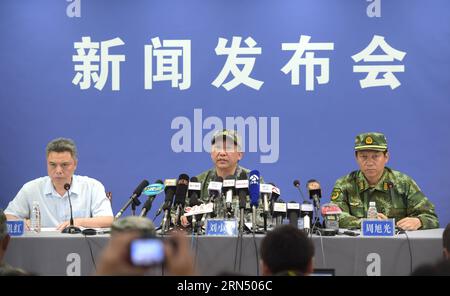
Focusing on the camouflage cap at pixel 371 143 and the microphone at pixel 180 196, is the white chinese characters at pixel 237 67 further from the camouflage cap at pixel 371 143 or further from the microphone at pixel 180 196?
the microphone at pixel 180 196

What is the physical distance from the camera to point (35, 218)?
3.84 meters

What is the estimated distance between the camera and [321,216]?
3709 mm

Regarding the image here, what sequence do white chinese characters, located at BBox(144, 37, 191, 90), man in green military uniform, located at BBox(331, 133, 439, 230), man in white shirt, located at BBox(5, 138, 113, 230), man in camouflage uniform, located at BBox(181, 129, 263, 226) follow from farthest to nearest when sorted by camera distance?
1. white chinese characters, located at BBox(144, 37, 191, 90)
2. man in camouflage uniform, located at BBox(181, 129, 263, 226)
3. man in white shirt, located at BBox(5, 138, 113, 230)
4. man in green military uniform, located at BBox(331, 133, 439, 230)

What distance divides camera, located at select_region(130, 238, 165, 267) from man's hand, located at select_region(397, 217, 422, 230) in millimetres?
2731

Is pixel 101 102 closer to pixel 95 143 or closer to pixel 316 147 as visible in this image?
pixel 95 143

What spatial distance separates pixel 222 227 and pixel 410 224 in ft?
3.49

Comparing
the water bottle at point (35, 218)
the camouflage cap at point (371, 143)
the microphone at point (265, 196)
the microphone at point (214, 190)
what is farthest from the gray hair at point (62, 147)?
the camouflage cap at point (371, 143)

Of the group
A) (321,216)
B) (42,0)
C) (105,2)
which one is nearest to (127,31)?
(105,2)

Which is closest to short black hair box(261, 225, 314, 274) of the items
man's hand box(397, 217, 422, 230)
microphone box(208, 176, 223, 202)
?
microphone box(208, 176, 223, 202)

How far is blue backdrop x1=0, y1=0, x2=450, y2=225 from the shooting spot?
5246 mm

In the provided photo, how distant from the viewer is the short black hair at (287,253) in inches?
73.7

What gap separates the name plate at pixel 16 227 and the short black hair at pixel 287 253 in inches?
75.7

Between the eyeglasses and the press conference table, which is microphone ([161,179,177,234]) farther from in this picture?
the eyeglasses

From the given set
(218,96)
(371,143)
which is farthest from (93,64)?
(371,143)
